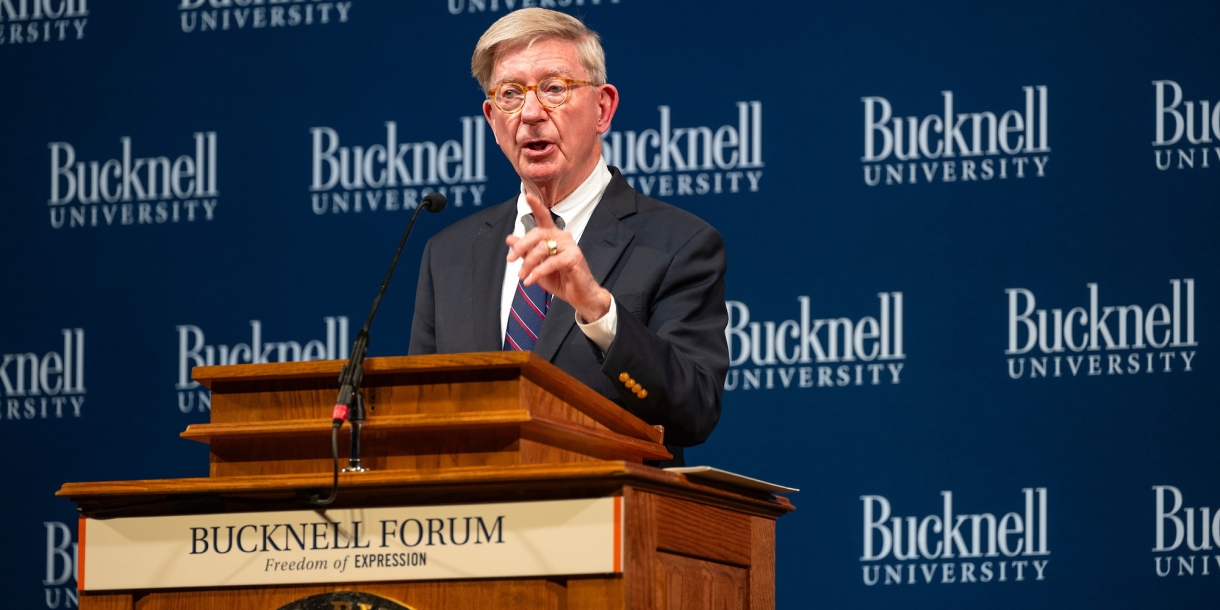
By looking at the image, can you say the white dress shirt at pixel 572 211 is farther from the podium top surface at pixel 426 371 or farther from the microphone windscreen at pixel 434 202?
the podium top surface at pixel 426 371

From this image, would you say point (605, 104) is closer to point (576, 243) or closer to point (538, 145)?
point (538, 145)

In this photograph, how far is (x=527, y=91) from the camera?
246cm

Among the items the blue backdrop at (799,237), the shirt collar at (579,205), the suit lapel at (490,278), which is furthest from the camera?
the blue backdrop at (799,237)

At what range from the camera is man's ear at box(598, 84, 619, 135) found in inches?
102

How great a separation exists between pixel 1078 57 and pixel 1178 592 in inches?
54.5

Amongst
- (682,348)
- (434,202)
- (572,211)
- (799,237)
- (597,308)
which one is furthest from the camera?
(799,237)

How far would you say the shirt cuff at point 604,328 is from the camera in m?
1.97

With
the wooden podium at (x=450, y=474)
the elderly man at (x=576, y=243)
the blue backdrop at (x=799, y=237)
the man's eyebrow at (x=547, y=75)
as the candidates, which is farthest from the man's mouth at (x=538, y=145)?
the blue backdrop at (x=799, y=237)

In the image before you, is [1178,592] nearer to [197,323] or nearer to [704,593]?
[704,593]

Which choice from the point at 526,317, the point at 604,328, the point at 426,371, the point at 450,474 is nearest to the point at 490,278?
the point at 526,317

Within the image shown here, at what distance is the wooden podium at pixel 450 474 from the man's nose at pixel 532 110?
688mm

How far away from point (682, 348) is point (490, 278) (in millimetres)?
386

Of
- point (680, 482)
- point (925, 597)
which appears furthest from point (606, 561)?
point (925, 597)

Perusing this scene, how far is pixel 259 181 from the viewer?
4324 mm
